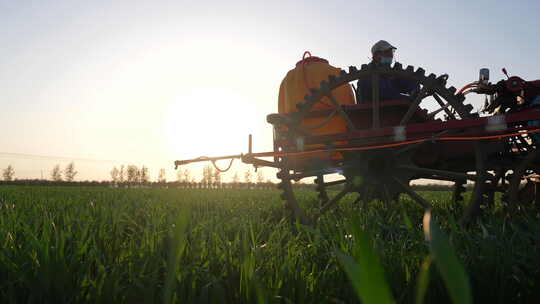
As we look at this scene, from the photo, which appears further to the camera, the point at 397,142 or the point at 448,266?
the point at 397,142

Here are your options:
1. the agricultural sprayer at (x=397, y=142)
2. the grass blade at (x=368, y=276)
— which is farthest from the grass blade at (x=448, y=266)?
the agricultural sprayer at (x=397, y=142)

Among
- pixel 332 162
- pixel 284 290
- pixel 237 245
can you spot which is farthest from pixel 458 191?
pixel 284 290

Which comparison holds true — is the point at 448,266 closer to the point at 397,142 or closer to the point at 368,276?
the point at 368,276

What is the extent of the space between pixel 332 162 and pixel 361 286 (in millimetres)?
4307

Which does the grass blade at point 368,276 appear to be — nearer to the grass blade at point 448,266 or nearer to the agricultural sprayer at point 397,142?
the grass blade at point 448,266

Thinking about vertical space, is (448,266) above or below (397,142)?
below

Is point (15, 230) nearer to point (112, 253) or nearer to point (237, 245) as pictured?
point (112, 253)

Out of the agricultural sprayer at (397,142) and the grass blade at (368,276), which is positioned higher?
the agricultural sprayer at (397,142)

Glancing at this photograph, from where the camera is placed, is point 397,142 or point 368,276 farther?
point 397,142

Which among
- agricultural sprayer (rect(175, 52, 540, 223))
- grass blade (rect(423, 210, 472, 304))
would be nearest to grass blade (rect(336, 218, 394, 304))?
grass blade (rect(423, 210, 472, 304))

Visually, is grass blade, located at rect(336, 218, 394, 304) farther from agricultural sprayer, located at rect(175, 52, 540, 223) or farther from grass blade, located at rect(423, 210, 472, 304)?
agricultural sprayer, located at rect(175, 52, 540, 223)

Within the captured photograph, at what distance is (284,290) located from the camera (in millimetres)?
1516

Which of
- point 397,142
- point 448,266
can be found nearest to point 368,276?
point 448,266

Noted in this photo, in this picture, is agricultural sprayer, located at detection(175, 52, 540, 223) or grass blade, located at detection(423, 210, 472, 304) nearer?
grass blade, located at detection(423, 210, 472, 304)
